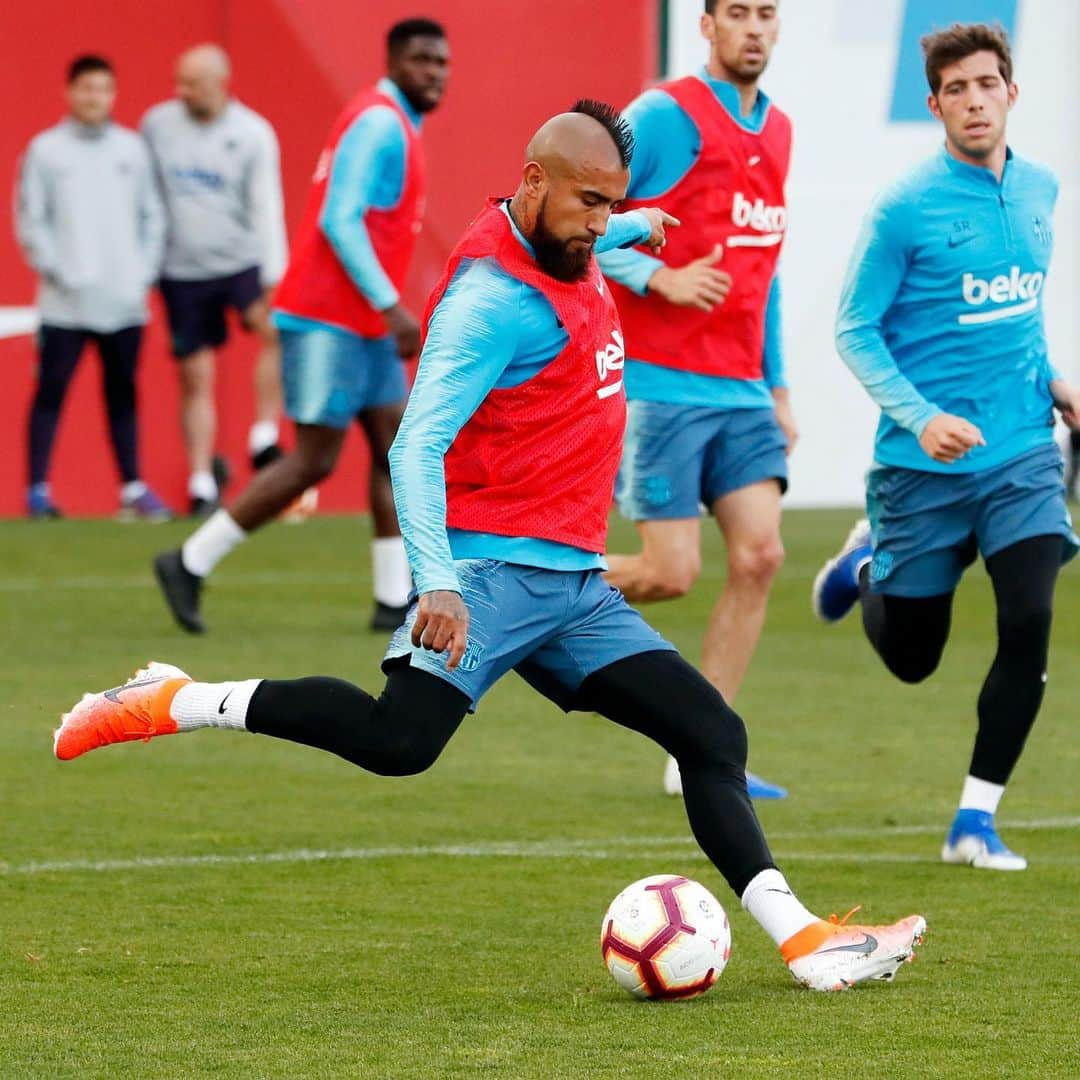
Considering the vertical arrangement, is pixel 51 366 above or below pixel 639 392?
below

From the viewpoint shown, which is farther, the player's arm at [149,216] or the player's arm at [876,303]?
the player's arm at [149,216]

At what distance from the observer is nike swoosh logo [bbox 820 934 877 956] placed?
513cm

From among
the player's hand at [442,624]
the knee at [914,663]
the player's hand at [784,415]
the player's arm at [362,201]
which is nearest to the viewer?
the player's hand at [442,624]

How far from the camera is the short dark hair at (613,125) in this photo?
5148 mm

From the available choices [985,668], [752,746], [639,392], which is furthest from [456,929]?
[985,668]

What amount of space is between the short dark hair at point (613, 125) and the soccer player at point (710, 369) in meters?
2.42

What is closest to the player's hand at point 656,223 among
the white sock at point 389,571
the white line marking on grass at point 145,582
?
the white sock at point 389,571

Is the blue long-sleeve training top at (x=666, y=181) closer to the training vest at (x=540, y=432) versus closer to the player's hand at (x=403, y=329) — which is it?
the training vest at (x=540, y=432)

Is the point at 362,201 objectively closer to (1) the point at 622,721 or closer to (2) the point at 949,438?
(2) the point at 949,438

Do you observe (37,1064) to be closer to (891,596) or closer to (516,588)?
(516,588)

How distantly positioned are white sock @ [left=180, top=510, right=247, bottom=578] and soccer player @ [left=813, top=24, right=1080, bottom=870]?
14.6ft

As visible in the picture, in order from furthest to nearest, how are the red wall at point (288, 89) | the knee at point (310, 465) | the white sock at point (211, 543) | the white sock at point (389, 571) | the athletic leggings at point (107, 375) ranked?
the red wall at point (288, 89) < the athletic leggings at point (107, 375) < the white sock at point (389, 571) < the white sock at point (211, 543) < the knee at point (310, 465)

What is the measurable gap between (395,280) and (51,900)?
5451mm

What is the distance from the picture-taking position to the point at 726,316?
793 cm
